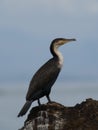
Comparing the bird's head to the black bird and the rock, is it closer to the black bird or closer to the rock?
the black bird

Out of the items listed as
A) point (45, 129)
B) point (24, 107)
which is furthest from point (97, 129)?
point (24, 107)

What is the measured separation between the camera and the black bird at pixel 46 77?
16808mm

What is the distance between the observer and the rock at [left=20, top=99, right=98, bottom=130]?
12.6 meters

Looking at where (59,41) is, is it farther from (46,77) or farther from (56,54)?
(46,77)

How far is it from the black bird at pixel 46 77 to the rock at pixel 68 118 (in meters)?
3.36

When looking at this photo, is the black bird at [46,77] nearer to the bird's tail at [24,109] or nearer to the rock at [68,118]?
the bird's tail at [24,109]

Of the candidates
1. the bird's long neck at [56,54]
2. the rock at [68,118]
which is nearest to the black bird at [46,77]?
the bird's long neck at [56,54]

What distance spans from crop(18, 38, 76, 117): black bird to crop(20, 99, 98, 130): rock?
3356 millimetres

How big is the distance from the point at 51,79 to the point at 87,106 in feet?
15.1

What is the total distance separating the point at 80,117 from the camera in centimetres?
1280

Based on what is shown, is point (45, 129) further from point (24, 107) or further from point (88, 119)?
point (24, 107)

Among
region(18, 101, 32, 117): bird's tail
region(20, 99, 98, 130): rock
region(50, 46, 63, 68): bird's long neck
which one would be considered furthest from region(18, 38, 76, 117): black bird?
region(20, 99, 98, 130): rock

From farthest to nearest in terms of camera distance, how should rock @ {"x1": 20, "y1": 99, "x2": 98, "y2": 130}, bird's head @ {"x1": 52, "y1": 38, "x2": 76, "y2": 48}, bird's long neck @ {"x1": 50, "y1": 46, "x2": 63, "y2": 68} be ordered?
1. bird's head @ {"x1": 52, "y1": 38, "x2": 76, "y2": 48}
2. bird's long neck @ {"x1": 50, "y1": 46, "x2": 63, "y2": 68}
3. rock @ {"x1": 20, "y1": 99, "x2": 98, "y2": 130}

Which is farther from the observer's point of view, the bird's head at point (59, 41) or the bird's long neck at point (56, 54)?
the bird's head at point (59, 41)
